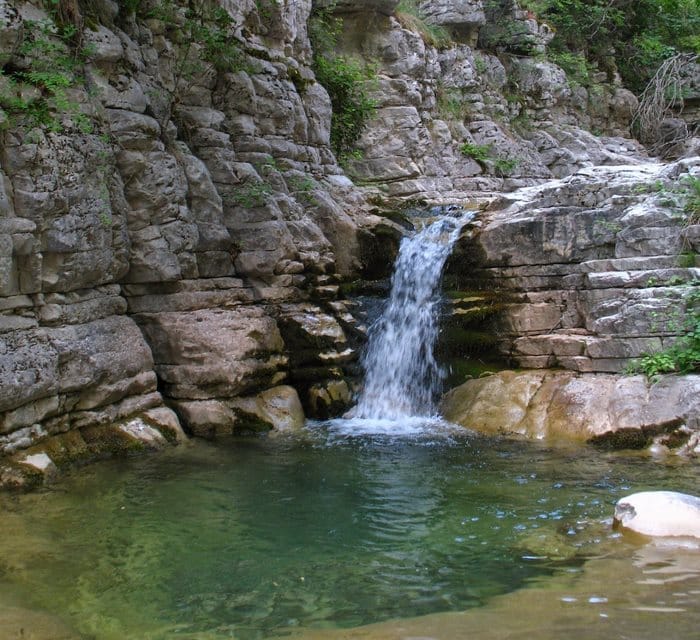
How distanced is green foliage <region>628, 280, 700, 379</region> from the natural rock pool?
126cm

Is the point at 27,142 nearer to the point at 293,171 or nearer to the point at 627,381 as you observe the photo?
the point at 293,171

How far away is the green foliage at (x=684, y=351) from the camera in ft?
27.3

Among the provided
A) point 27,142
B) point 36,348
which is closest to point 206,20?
point 27,142

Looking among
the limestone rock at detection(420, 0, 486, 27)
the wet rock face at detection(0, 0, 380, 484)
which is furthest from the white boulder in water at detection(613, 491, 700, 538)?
the limestone rock at detection(420, 0, 486, 27)

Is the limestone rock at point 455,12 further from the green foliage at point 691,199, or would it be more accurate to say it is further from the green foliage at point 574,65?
the green foliage at point 691,199

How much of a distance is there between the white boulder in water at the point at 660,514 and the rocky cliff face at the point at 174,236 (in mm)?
3902

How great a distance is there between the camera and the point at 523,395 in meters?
9.30

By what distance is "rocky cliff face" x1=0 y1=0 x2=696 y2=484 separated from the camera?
24.4 feet

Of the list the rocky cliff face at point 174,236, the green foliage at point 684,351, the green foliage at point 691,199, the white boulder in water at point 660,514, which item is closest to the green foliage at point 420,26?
the rocky cliff face at point 174,236

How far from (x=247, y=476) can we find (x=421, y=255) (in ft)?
16.4

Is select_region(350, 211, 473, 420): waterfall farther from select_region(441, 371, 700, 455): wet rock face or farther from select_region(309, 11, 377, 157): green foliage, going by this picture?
select_region(309, 11, 377, 157): green foliage

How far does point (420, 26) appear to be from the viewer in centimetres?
1675

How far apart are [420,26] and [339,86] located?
3.75 meters

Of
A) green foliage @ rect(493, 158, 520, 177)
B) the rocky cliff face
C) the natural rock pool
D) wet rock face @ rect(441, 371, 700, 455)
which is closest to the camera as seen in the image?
the natural rock pool
